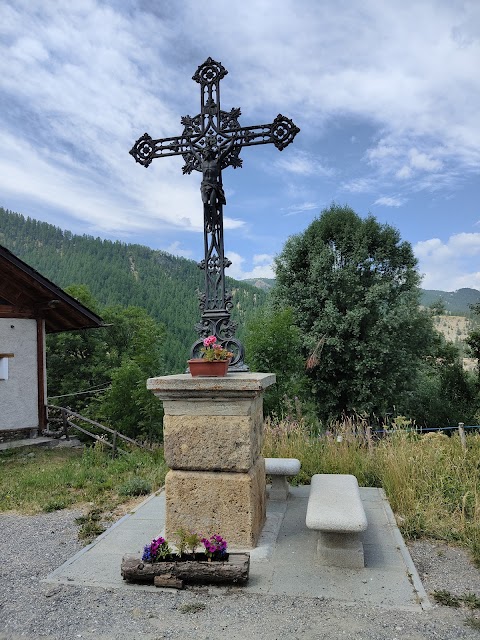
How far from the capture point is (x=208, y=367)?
171 inches

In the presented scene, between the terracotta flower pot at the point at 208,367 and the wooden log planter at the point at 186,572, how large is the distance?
4.83 feet

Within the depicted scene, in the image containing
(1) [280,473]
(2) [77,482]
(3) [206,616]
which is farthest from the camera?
(2) [77,482]

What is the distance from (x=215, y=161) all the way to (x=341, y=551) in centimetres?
371

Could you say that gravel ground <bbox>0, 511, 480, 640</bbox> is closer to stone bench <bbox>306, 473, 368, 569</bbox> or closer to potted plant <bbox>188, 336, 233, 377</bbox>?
stone bench <bbox>306, 473, 368, 569</bbox>

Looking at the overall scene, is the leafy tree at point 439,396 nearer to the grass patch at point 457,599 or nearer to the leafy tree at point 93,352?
the leafy tree at point 93,352

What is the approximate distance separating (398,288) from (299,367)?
672 cm

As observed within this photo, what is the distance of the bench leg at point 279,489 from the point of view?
585 centimetres

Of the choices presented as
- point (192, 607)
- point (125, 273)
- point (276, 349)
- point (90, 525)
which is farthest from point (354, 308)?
point (125, 273)

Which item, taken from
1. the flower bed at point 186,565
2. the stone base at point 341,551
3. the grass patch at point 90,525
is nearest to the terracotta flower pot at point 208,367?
the flower bed at point 186,565

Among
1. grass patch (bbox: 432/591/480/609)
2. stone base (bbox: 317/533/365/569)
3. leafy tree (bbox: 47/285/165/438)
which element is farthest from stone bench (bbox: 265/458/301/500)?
leafy tree (bbox: 47/285/165/438)

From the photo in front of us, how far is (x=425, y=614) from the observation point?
10.8ft

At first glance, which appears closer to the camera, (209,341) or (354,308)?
(209,341)

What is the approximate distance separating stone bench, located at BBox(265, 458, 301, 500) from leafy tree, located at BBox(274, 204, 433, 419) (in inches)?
415

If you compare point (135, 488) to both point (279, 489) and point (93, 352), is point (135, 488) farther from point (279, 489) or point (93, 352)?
point (93, 352)
